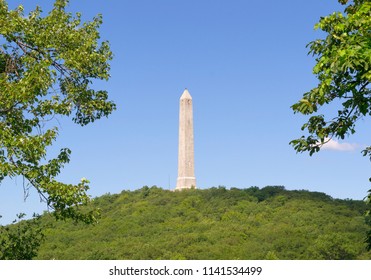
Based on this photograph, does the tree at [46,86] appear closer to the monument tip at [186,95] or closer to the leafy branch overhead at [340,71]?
the leafy branch overhead at [340,71]

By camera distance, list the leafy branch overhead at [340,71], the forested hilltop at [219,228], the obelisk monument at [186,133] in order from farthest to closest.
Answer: the obelisk monument at [186,133], the forested hilltop at [219,228], the leafy branch overhead at [340,71]

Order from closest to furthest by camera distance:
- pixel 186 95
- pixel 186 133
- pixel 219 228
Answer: pixel 219 228, pixel 186 133, pixel 186 95

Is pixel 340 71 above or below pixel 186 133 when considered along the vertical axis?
below

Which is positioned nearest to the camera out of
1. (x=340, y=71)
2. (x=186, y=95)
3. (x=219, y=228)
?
(x=340, y=71)

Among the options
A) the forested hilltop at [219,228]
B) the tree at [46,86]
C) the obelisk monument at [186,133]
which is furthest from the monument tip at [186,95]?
the tree at [46,86]

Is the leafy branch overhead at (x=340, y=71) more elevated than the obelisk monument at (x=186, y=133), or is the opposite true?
the obelisk monument at (x=186, y=133)

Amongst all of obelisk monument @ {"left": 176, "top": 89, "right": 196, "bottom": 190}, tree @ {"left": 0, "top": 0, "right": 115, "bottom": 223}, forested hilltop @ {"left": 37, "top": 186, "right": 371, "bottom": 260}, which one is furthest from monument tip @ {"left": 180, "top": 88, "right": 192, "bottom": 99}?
tree @ {"left": 0, "top": 0, "right": 115, "bottom": 223}

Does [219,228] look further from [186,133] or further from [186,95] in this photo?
[186,95]

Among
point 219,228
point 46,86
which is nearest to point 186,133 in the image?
point 219,228
